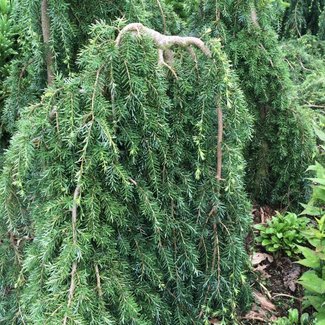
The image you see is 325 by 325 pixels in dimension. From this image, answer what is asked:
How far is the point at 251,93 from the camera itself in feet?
9.94

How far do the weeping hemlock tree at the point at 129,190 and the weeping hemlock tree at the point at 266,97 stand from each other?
84 centimetres

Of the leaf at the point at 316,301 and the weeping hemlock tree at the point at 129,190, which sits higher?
the weeping hemlock tree at the point at 129,190

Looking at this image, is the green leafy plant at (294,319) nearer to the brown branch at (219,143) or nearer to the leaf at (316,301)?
the leaf at (316,301)

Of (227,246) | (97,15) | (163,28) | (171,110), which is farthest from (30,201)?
(163,28)

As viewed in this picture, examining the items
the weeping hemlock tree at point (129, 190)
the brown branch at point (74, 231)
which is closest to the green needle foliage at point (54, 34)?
the weeping hemlock tree at point (129, 190)

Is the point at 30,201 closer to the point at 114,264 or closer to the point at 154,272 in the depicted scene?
the point at 114,264

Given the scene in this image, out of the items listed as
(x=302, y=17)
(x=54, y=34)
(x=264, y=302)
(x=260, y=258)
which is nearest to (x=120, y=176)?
(x=54, y=34)

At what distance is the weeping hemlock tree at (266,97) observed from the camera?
112 inches

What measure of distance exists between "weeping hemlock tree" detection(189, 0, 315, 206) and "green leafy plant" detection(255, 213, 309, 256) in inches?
13.9

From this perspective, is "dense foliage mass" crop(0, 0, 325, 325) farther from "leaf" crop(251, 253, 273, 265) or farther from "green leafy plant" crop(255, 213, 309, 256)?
"green leafy plant" crop(255, 213, 309, 256)

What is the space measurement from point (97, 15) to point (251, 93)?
1177 millimetres

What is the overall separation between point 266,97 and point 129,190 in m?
1.47

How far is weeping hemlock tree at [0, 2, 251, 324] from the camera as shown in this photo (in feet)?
5.63

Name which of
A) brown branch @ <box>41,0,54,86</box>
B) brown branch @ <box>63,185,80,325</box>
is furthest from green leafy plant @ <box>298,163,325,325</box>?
brown branch @ <box>41,0,54,86</box>
